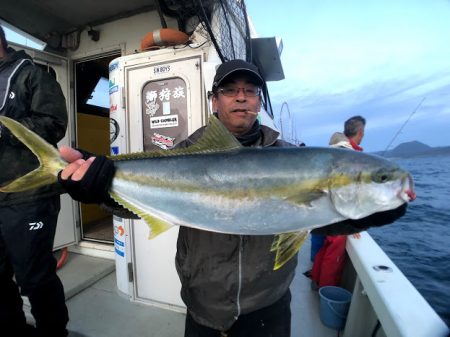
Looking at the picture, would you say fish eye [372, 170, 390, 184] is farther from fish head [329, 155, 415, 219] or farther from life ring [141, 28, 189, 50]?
life ring [141, 28, 189, 50]

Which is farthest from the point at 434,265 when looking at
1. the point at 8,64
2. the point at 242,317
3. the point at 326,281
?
the point at 8,64

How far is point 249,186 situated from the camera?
1.56 m

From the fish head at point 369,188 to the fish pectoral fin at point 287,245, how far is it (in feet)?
0.75

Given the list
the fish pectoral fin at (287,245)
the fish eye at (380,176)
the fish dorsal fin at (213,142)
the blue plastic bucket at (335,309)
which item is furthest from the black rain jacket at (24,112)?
the blue plastic bucket at (335,309)

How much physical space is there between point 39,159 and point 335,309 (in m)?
3.21

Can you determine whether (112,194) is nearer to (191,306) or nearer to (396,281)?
(191,306)

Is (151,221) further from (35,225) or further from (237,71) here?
(35,225)

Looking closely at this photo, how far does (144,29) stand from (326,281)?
442cm

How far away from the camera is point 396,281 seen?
2.60m

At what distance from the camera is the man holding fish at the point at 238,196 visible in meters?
1.49

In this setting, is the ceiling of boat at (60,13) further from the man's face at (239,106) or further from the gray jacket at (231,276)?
the gray jacket at (231,276)

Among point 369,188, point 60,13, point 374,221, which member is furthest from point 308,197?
point 60,13

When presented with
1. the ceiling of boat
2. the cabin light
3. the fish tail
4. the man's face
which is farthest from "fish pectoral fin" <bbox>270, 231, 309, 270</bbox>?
the cabin light

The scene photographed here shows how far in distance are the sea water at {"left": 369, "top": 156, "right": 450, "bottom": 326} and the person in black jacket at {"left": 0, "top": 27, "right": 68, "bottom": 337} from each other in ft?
15.3
